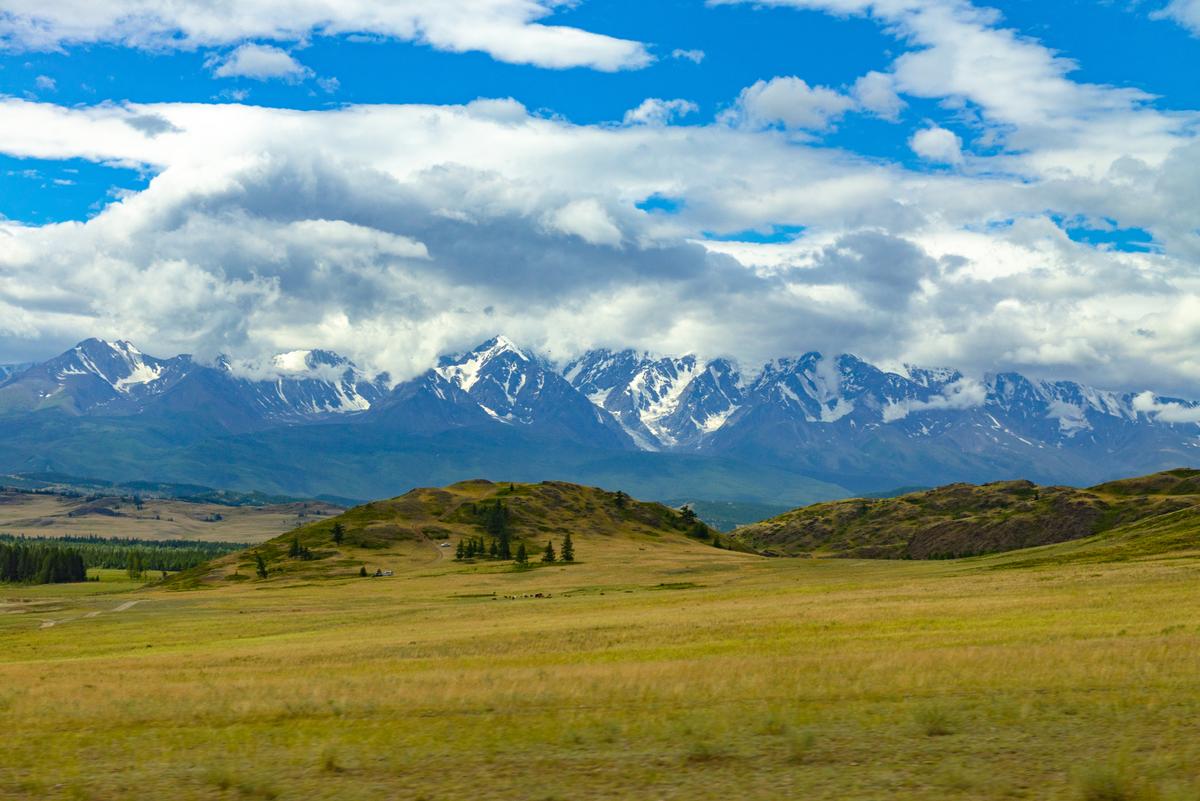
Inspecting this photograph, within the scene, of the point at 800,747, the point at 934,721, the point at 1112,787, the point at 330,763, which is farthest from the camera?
the point at 934,721

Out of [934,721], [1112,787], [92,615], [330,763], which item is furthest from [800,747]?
[92,615]

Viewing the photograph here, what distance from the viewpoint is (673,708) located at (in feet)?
93.1

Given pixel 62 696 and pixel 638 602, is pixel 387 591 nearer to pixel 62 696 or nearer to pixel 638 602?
pixel 638 602

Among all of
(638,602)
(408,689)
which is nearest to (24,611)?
(638,602)

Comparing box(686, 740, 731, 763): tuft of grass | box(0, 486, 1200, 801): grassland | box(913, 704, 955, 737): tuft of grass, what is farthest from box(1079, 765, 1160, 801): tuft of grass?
box(686, 740, 731, 763): tuft of grass

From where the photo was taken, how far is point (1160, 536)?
12150 cm

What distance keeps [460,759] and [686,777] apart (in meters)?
5.38

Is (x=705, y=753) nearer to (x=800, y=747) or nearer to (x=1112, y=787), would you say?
(x=800, y=747)

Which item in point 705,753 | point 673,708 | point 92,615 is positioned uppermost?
point 705,753

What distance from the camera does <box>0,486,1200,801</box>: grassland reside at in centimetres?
1995

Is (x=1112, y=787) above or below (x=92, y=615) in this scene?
above

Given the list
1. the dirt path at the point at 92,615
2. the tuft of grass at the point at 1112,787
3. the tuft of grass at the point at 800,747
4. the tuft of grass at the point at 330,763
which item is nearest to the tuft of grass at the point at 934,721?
the tuft of grass at the point at 800,747

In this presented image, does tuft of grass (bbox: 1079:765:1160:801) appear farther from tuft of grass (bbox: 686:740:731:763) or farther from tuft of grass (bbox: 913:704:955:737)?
tuft of grass (bbox: 686:740:731:763)

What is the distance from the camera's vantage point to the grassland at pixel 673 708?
19953 mm
